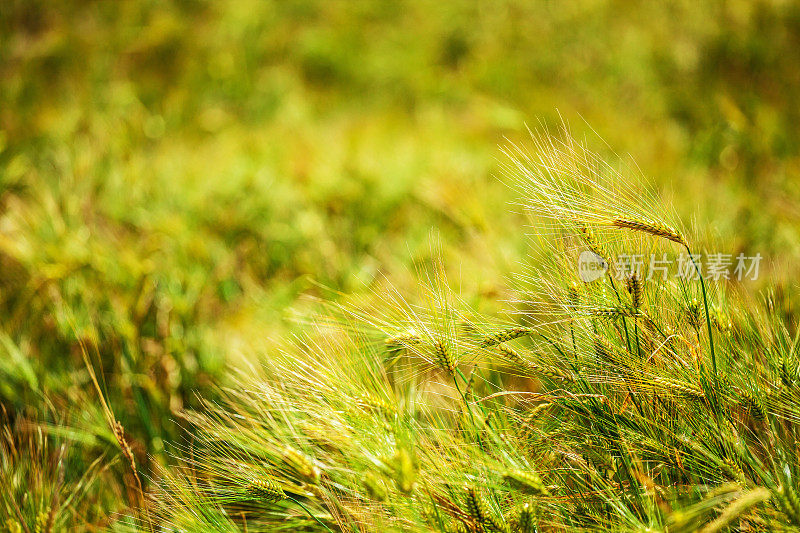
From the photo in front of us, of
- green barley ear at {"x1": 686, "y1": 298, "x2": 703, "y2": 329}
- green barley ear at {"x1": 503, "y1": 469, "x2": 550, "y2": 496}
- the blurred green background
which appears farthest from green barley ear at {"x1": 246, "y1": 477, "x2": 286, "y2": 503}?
green barley ear at {"x1": 686, "y1": 298, "x2": 703, "y2": 329}

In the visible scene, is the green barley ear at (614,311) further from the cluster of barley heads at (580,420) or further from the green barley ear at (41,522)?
the green barley ear at (41,522)

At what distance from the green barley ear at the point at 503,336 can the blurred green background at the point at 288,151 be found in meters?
0.37

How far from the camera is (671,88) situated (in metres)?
3.55

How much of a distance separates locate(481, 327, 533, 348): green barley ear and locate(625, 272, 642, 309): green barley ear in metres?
0.20

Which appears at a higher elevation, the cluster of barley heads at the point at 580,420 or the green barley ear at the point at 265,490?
the cluster of barley heads at the point at 580,420

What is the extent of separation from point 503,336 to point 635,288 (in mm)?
266

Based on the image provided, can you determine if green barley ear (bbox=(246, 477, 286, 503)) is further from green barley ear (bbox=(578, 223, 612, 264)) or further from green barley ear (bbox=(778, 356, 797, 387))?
green barley ear (bbox=(778, 356, 797, 387))

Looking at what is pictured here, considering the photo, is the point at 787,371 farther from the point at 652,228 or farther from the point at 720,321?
the point at 652,228

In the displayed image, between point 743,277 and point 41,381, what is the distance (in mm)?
2521

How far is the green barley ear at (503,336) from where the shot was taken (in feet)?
2.88

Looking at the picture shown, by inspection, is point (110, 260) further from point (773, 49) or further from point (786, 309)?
point (773, 49)

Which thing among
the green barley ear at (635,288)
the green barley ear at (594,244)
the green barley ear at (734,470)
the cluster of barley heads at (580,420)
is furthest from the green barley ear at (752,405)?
the green barley ear at (594,244)

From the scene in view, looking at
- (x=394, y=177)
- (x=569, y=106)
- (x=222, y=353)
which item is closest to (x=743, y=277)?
(x=394, y=177)

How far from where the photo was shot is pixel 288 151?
2.98m
